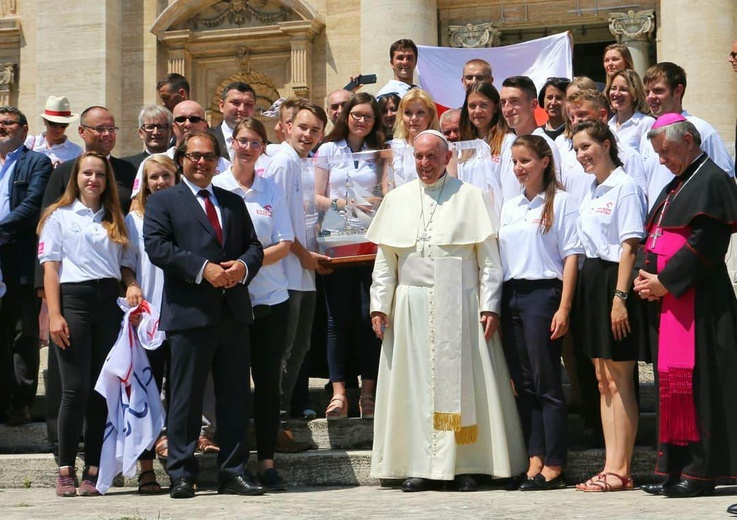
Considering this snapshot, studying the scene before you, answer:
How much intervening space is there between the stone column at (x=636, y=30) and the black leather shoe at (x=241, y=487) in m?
13.3

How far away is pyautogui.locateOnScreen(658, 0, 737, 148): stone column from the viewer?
18109 millimetres

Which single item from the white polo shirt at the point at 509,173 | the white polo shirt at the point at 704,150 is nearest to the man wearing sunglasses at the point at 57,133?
the white polo shirt at the point at 509,173

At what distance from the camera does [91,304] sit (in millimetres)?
8391

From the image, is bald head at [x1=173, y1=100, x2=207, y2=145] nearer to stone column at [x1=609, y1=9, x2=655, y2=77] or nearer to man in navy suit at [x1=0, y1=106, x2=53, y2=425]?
man in navy suit at [x1=0, y1=106, x2=53, y2=425]

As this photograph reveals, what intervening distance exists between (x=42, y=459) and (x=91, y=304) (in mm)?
1374

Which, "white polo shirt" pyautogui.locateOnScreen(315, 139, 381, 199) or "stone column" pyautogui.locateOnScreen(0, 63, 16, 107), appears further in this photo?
"stone column" pyautogui.locateOnScreen(0, 63, 16, 107)

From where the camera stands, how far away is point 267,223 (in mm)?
8594

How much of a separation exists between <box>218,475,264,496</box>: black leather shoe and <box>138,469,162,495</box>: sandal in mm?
502

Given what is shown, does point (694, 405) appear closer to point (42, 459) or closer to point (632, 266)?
point (632, 266)


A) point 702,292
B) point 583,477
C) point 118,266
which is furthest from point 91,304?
point 702,292

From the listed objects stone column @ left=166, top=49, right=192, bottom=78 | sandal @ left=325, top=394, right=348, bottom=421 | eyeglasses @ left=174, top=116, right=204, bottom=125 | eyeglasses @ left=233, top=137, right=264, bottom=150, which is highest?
stone column @ left=166, top=49, right=192, bottom=78

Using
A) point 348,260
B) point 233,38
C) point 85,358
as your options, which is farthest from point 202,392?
point 233,38

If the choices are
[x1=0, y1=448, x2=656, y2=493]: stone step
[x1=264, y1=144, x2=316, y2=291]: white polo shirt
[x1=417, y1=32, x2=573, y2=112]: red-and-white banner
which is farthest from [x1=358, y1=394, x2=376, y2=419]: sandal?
[x1=417, y1=32, x2=573, y2=112]: red-and-white banner

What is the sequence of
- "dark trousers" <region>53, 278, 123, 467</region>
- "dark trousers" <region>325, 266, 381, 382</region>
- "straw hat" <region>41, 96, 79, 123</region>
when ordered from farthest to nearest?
"straw hat" <region>41, 96, 79, 123</region> → "dark trousers" <region>325, 266, 381, 382</region> → "dark trousers" <region>53, 278, 123, 467</region>
